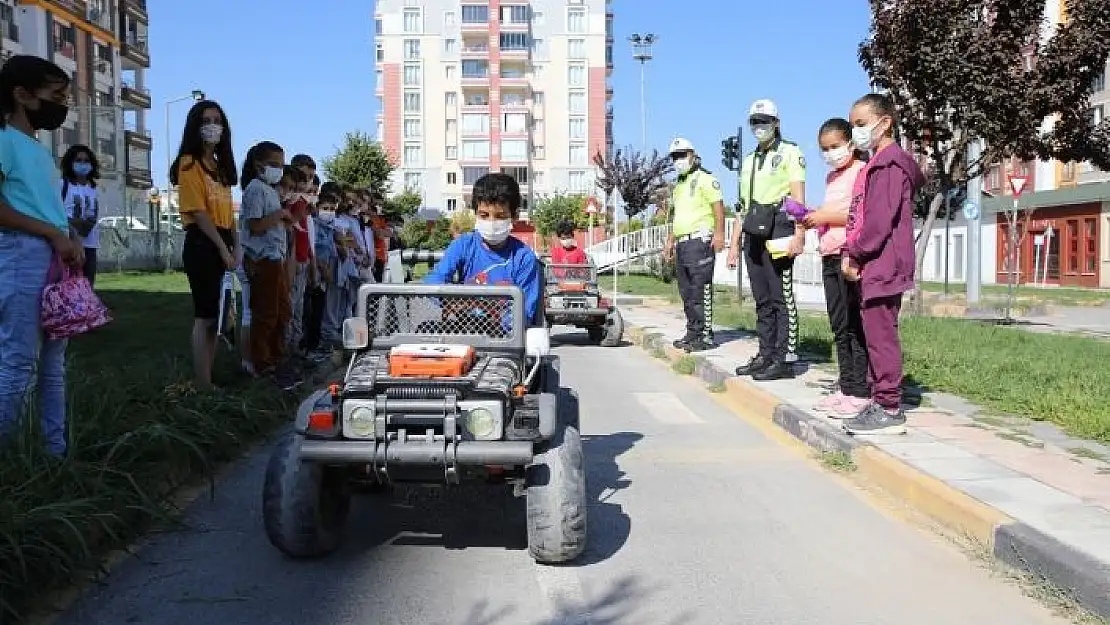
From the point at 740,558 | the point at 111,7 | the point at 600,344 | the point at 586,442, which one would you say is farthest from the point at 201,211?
the point at 111,7

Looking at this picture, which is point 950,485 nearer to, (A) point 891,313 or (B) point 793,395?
(A) point 891,313

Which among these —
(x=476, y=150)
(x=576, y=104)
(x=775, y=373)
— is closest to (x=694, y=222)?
(x=775, y=373)

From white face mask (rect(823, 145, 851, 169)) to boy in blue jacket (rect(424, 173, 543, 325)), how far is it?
3.10 m

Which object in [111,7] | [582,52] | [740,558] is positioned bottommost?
[740,558]

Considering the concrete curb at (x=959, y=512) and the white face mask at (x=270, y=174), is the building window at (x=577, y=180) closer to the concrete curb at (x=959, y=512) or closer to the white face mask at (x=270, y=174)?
the white face mask at (x=270, y=174)

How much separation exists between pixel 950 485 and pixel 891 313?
159 cm

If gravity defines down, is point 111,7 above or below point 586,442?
above

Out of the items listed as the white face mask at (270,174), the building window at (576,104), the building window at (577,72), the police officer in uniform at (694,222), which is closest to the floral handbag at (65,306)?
the white face mask at (270,174)

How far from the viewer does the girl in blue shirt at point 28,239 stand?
458cm

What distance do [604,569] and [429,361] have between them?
114 centimetres

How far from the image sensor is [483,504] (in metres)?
5.18

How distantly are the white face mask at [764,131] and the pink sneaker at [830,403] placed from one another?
2.58 metres

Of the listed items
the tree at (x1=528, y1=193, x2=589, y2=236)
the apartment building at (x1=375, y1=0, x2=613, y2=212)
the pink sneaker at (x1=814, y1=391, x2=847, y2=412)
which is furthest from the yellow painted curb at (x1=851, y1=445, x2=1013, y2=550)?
the apartment building at (x1=375, y1=0, x2=613, y2=212)

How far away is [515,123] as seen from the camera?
92375 millimetres
